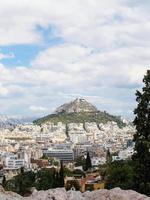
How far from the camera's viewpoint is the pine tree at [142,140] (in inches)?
869

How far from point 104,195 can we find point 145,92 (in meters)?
11.1

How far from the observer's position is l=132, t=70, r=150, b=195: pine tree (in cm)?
2206

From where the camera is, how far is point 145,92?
22797mm

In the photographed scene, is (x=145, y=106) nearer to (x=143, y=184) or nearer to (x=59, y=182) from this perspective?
(x=143, y=184)

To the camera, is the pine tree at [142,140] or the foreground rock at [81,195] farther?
the pine tree at [142,140]

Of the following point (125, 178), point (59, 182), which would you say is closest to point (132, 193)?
point (125, 178)

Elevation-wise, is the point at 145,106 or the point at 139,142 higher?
the point at 145,106

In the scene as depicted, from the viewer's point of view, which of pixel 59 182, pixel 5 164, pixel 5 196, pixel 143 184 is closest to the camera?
pixel 5 196

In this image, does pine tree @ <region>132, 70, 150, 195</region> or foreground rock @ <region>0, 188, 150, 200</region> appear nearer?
foreground rock @ <region>0, 188, 150, 200</region>

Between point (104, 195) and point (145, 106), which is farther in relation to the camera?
point (145, 106)

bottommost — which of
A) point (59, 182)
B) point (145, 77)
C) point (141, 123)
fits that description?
point (59, 182)

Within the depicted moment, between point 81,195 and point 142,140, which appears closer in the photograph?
point 81,195

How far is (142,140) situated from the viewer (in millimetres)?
22172

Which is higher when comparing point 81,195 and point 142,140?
point 142,140
